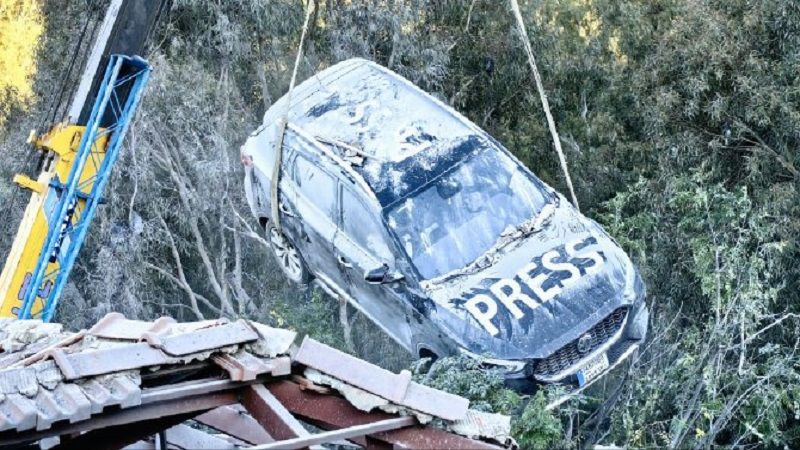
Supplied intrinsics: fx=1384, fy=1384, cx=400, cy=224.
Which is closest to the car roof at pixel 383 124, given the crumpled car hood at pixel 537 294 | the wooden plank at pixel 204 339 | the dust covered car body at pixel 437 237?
the dust covered car body at pixel 437 237

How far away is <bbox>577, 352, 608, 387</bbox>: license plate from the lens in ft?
35.3

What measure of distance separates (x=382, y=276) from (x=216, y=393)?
17.2 feet

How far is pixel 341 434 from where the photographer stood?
18.4 feet

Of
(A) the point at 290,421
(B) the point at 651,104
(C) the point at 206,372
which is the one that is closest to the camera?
(A) the point at 290,421

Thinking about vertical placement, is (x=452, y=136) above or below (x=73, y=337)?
below

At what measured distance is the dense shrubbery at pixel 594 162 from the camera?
11.0 meters

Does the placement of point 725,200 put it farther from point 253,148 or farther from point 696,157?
point 253,148

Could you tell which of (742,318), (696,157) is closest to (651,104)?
(696,157)

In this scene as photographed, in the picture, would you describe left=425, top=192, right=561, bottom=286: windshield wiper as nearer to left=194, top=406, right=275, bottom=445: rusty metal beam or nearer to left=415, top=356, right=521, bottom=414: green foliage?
left=415, top=356, right=521, bottom=414: green foliage

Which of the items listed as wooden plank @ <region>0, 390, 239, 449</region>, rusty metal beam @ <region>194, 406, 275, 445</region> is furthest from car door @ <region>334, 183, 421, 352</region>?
wooden plank @ <region>0, 390, 239, 449</region>

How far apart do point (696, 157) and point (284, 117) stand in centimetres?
448

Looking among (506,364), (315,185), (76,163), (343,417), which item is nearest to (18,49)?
(76,163)

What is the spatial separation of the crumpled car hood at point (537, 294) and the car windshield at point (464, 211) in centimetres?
28

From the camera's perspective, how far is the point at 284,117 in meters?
12.9
